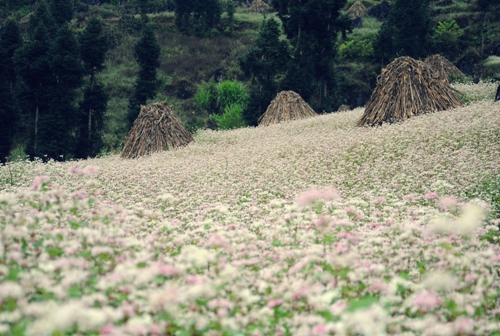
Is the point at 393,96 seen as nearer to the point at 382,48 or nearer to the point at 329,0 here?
the point at 329,0

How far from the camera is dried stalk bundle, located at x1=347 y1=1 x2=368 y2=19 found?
47575 mm

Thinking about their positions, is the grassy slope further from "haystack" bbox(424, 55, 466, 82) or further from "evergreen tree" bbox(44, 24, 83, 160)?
"haystack" bbox(424, 55, 466, 82)

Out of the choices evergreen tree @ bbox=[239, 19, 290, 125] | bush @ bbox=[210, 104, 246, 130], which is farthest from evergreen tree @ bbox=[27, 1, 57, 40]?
evergreen tree @ bbox=[239, 19, 290, 125]

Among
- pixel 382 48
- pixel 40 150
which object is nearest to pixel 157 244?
pixel 40 150

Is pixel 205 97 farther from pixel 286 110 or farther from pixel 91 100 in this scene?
pixel 286 110

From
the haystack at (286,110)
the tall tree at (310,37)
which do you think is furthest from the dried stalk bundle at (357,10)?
the haystack at (286,110)

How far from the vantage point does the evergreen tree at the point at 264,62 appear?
83.2 ft

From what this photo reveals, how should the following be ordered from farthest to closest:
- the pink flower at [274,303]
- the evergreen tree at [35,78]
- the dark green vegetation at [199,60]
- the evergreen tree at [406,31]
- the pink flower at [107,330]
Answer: the evergreen tree at [406,31] < the dark green vegetation at [199,60] < the evergreen tree at [35,78] < the pink flower at [274,303] < the pink flower at [107,330]

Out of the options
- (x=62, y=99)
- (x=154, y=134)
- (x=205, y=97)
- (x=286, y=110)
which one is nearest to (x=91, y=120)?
(x=62, y=99)

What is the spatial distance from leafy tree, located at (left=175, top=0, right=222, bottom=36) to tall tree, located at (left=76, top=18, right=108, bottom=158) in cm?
2352

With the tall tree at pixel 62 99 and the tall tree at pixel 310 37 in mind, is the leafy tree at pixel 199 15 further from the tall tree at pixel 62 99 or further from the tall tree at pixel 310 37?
the tall tree at pixel 62 99

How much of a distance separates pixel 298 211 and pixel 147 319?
10.9ft

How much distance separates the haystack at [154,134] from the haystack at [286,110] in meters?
5.75

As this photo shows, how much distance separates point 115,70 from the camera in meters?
39.3
